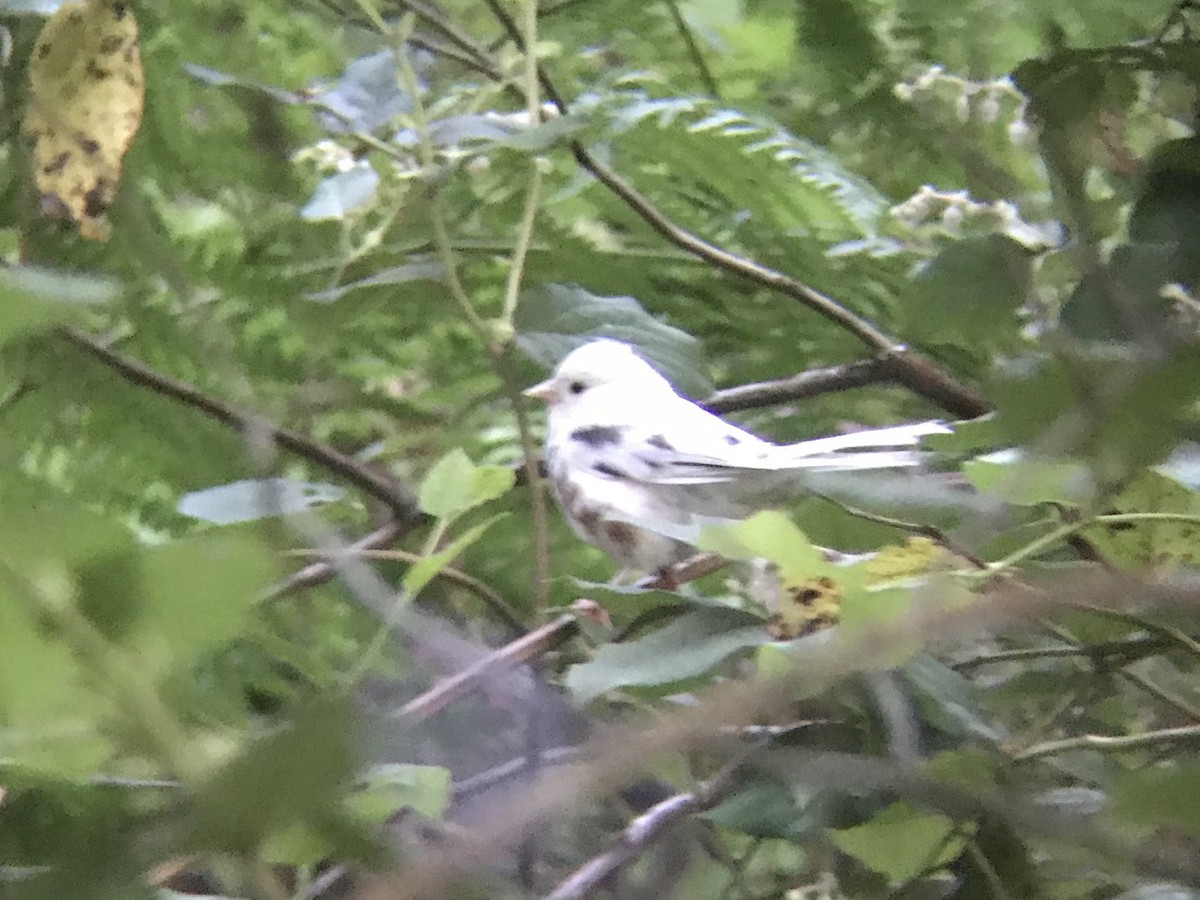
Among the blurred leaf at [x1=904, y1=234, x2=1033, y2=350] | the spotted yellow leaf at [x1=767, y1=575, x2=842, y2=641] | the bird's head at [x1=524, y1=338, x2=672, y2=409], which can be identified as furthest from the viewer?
the bird's head at [x1=524, y1=338, x2=672, y2=409]

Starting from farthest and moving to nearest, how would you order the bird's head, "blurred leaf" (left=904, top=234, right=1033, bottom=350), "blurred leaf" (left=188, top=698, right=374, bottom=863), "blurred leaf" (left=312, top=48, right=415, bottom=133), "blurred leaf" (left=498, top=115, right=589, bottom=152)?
1. the bird's head
2. "blurred leaf" (left=312, top=48, right=415, bottom=133)
3. "blurred leaf" (left=498, top=115, right=589, bottom=152)
4. "blurred leaf" (left=904, top=234, right=1033, bottom=350)
5. "blurred leaf" (left=188, top=698, right=374, bottom=863)

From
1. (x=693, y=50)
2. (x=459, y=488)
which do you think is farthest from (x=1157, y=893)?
(x=693, y=50)

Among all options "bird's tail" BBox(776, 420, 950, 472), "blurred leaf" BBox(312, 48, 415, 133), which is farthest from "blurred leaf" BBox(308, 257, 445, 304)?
"bird's tail" BBox(776, 420, 950, 472)

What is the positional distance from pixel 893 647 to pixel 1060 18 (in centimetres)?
55

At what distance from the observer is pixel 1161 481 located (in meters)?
0.42

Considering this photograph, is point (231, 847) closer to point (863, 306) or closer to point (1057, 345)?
point (1057, 345)

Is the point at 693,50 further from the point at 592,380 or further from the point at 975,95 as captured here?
the point at 975,95

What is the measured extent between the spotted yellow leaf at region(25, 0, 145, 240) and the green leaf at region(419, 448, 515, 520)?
18 centimetres

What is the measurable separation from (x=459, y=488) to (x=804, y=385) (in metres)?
0.36

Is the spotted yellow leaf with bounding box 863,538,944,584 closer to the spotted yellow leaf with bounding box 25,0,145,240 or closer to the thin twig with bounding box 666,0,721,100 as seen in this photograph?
the spotted yellow leaf with bounding box 25,0,145,240

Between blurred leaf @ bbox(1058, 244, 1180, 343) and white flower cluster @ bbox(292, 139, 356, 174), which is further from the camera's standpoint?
white flower cluster @ bbox(292, 139, 356, 174)

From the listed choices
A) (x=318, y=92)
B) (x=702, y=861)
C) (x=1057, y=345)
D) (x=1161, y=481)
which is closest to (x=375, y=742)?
(x=1057, y=345)

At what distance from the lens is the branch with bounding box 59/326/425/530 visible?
26.6 inches

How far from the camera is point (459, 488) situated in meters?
0.50
